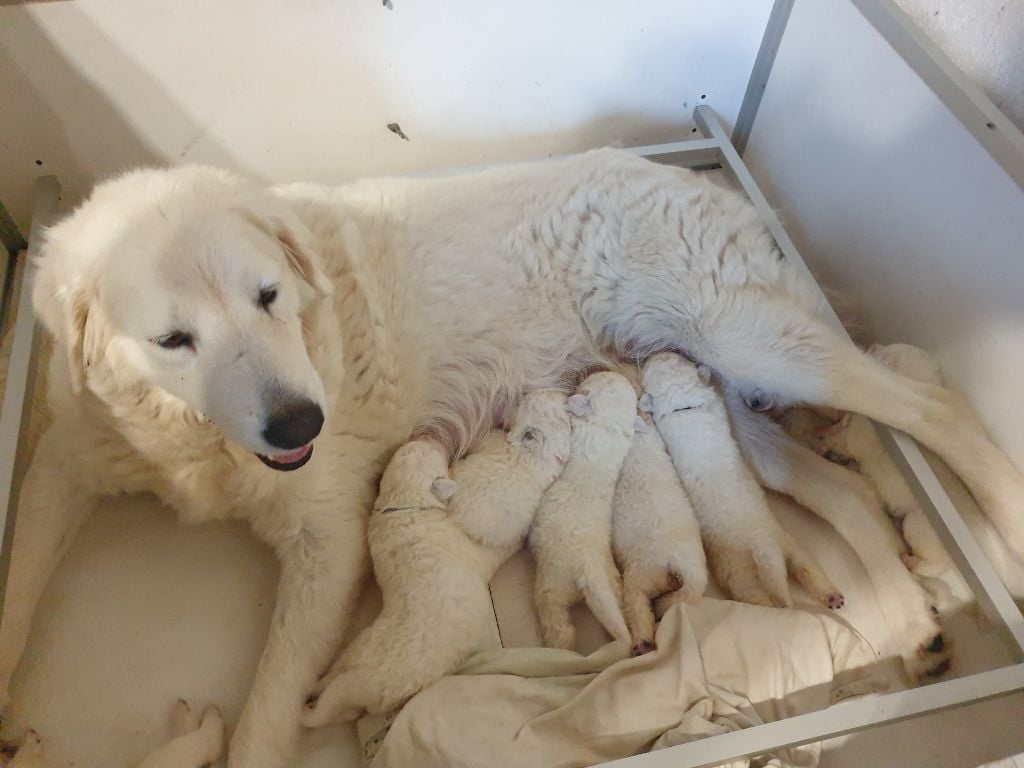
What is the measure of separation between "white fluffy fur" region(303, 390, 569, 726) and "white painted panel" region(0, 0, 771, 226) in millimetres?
1124

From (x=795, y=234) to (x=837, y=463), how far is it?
83 cm

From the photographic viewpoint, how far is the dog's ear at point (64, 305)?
1.39 meters

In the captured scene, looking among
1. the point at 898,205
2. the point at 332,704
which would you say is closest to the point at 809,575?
the point at 898,205

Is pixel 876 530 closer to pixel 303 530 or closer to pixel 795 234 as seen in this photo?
pixel 795 234

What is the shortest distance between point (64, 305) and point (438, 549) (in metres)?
0.94

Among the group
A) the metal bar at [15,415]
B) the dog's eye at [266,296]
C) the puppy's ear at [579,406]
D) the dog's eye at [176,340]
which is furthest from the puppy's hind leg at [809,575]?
the metal bar at [15,415]

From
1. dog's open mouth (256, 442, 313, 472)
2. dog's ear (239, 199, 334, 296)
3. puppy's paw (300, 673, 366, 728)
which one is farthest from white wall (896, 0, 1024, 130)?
puppy's paw (300, 673, 366, 728)

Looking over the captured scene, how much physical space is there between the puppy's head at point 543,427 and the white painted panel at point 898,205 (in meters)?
0.99

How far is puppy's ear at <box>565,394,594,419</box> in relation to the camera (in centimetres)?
197

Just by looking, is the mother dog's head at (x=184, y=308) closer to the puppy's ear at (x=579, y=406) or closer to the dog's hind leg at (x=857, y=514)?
the puppy's ear at (x=579, y=406)

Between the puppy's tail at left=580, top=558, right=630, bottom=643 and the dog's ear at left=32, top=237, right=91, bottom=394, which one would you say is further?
the puppy's tail at left=580, top=558, right=630, bottom=643

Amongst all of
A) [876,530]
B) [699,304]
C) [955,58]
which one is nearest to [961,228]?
[955,58]

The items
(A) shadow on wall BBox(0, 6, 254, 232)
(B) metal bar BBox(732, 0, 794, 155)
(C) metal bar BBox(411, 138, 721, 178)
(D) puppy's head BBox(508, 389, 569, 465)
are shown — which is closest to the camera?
(D) puppy's head BBox(508, 389, 569, 465)

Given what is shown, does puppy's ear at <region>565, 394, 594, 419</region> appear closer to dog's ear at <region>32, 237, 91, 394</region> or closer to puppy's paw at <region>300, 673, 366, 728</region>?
puppy's paw at <region>300, 673, 366, 728</region>
